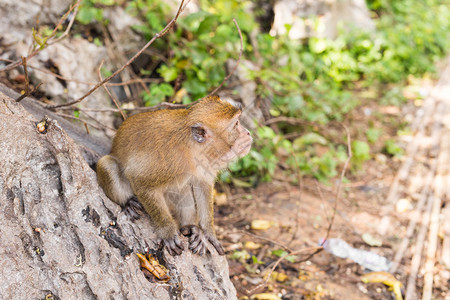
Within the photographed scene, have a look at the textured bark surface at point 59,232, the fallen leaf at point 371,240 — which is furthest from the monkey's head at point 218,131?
the fallen leaf at point 371,240

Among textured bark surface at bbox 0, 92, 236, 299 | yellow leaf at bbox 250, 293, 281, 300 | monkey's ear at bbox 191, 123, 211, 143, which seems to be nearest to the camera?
textured bark surface at bbox 0, 92, 236, 299

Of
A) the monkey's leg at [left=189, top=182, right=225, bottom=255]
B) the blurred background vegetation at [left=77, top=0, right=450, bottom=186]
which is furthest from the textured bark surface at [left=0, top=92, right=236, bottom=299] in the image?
the blurred background vegetation at [left=77, top=0, right=450, bottom=186]

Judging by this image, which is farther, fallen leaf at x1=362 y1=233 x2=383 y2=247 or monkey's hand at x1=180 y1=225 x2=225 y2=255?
fallen leaf at x1=362 y1=233 x2=383 y2=247

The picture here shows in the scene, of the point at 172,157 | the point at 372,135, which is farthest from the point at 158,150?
the point at 372,135

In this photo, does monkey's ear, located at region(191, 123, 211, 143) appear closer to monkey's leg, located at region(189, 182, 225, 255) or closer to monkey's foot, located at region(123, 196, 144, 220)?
monkey's leg, located at region(189, 182, 225, 255)

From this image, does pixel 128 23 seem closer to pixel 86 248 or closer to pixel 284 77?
pixel 284 77

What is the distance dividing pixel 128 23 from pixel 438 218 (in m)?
4.49

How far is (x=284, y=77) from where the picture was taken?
6508mm

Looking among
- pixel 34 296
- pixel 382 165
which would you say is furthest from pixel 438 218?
pixel 34 296

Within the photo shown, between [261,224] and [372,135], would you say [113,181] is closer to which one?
[261,224]

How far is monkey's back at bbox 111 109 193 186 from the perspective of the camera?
2.96 m

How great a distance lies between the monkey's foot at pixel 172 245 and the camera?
293 cm

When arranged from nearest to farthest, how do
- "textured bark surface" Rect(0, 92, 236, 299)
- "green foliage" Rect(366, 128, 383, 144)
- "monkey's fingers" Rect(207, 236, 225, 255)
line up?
"textured bark surface" Rect(0, 92, 236, 299)
"monkey's fingers" Rect(207, 236, 225, 255)
"green foliage" Rect(366, 128, 383, 144)

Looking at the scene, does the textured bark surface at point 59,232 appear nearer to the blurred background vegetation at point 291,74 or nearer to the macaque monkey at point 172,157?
the macaque monkey at point 172,157
